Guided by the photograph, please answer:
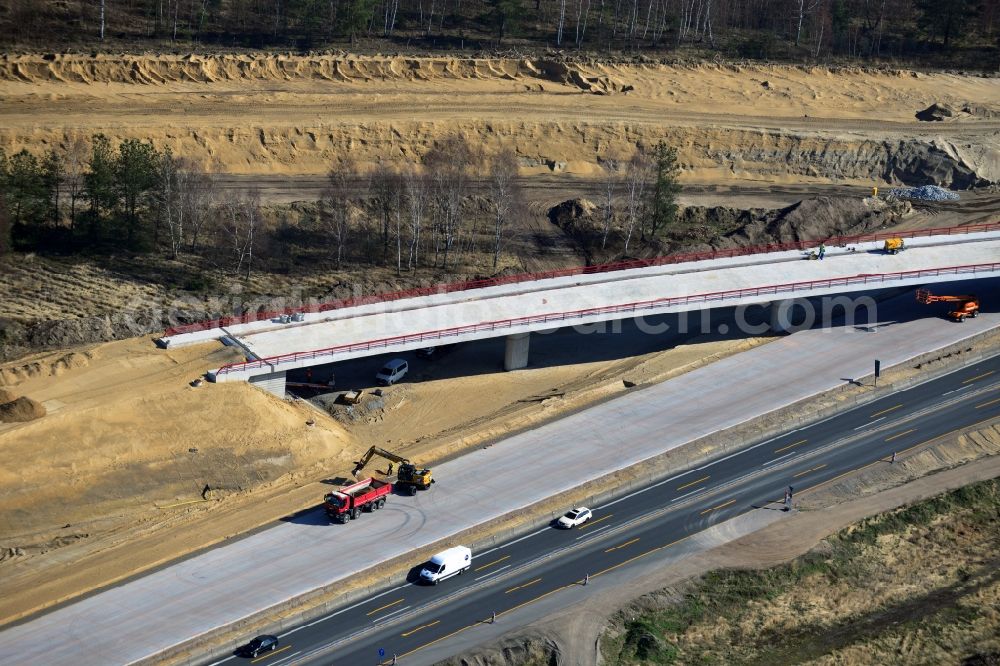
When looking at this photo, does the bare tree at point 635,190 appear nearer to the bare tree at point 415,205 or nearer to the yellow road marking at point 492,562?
the bare tree at point 415,205

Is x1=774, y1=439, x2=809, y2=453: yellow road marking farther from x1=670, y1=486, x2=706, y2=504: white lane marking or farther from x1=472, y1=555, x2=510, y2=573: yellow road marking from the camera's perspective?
x1=472, y1=555, x2=510, y2=573: yellow road marking

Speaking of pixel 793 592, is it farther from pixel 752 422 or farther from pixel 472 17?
pixel 472 17

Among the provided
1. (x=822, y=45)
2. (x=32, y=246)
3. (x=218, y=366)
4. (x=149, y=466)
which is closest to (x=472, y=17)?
(x=822, y=45)

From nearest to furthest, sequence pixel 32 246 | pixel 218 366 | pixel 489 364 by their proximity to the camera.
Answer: pixel 218 366, pixel 489 364, pixel 32 246

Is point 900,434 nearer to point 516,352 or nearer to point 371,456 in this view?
point 516,352

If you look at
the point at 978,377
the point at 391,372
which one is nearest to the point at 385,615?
the point at 391,372

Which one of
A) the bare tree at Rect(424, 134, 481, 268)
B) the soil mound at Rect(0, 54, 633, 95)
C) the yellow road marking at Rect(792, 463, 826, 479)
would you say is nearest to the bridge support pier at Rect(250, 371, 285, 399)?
the bare tree at Rect(424, 134, 481, 268)
